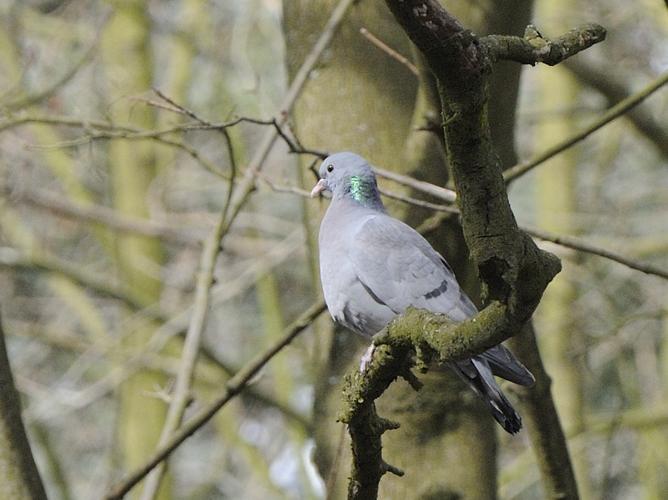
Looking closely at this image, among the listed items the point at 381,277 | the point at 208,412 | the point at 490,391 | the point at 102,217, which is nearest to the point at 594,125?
the point at 381,277

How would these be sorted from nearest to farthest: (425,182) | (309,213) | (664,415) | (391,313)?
(391,313) → (425,182) → (309,213) → (664,415)

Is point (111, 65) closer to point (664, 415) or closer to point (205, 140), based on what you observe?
point (205, 140)

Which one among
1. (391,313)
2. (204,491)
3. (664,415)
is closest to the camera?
(391,313)

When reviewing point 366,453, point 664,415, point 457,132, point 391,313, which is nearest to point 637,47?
point 664,415

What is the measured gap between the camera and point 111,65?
25.4ft

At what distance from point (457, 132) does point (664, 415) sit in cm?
492

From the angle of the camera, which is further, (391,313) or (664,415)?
(664,415)

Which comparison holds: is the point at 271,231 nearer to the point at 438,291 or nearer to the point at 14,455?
the point at 438,291

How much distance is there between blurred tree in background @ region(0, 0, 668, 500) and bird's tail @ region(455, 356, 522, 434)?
80 cm

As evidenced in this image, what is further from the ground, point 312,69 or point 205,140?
point 205,140

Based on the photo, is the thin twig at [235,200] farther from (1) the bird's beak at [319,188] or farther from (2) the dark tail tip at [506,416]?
(2) the dark tail tip at [506,416]

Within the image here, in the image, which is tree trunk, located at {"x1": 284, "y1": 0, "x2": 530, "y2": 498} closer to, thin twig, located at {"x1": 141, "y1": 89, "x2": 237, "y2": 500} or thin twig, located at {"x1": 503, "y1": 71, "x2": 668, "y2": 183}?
thin twig, located at {"x1": 503, "y1": 71, "x2": 668, "y2": 183}

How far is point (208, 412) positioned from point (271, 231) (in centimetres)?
402

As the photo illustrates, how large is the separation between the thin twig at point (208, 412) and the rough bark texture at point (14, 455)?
28cm
